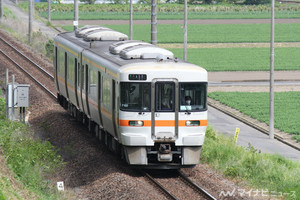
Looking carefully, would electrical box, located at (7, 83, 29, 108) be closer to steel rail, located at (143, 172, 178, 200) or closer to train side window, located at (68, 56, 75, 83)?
train side window, located at (68, 56, 75, 83)

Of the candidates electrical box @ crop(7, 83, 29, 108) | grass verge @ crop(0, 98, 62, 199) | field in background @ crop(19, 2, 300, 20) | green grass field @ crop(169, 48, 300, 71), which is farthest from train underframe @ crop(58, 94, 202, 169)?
field in background @ crop(19, 2, 300, 20)

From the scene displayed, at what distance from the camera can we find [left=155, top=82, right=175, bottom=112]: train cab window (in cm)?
2020

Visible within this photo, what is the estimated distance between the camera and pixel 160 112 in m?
20.1

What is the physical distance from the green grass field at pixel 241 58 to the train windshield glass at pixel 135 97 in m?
36.0

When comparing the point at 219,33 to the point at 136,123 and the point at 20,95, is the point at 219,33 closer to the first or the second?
A: the point at 20,95

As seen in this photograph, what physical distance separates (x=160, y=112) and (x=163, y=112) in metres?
0.08

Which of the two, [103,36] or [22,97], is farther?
[103,36]

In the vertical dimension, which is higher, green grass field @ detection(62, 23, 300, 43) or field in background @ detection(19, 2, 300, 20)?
field in background @ detection(19, 2, 300, 20)

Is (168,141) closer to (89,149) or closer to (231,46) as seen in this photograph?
(89,149)

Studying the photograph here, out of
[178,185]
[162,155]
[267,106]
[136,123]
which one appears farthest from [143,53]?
[267,106]

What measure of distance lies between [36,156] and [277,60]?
43.3 metres

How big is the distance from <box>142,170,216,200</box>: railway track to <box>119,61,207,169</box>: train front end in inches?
15.7

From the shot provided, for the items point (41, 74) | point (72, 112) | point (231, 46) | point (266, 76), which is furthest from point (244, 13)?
point (72, 112)

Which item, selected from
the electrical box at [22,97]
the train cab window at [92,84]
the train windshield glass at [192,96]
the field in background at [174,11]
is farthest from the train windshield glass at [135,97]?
the field in background at [174,11]
